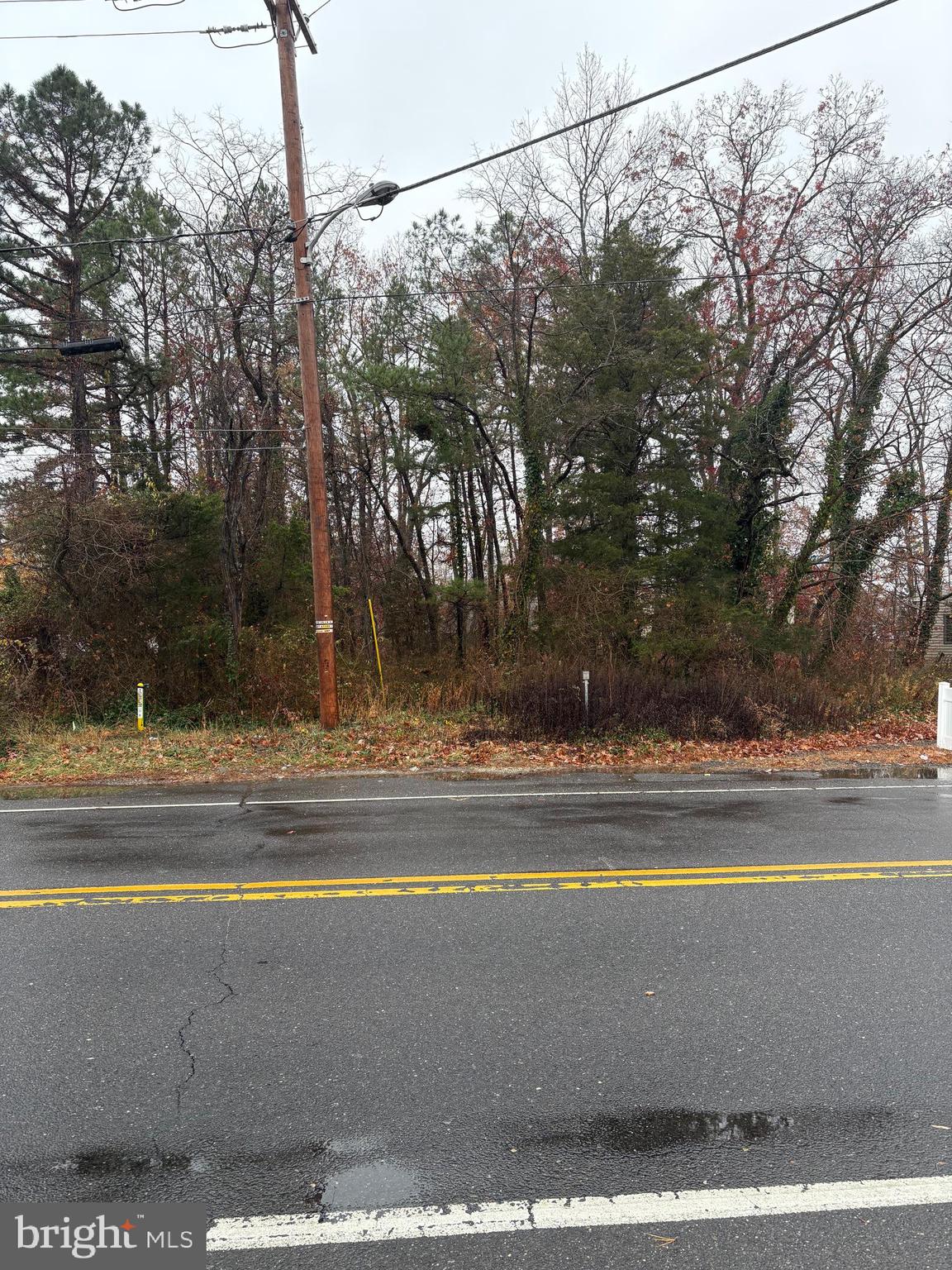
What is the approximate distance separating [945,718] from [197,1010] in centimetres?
1271

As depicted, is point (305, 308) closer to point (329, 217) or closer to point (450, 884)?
point (329, 217)

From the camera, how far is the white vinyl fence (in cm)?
1323

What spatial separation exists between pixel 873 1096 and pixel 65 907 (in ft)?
16.4

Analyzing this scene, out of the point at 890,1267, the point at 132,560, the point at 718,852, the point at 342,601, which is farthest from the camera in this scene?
the point at 342,601

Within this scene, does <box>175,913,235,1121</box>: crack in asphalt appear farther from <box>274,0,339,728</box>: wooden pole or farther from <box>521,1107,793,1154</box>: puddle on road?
<box>274,0,339,728</box>: wooden pole

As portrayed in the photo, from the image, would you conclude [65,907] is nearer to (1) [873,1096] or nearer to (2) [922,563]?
(1) [873,1096]

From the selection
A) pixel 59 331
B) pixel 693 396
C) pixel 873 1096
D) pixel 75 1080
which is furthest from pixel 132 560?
pixel 873 1096

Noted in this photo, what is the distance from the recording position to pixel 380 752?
1271 cm

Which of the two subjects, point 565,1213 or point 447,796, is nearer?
point 565,1213

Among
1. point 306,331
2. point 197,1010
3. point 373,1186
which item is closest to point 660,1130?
point 373,1186

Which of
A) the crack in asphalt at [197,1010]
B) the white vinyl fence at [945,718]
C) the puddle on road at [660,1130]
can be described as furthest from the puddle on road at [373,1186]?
the white vinyl fence at [945,718]

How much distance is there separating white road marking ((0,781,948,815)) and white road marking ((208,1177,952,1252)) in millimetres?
6429

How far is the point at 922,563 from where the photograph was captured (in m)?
20.4

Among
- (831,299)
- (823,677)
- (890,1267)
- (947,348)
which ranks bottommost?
(890,1267)
